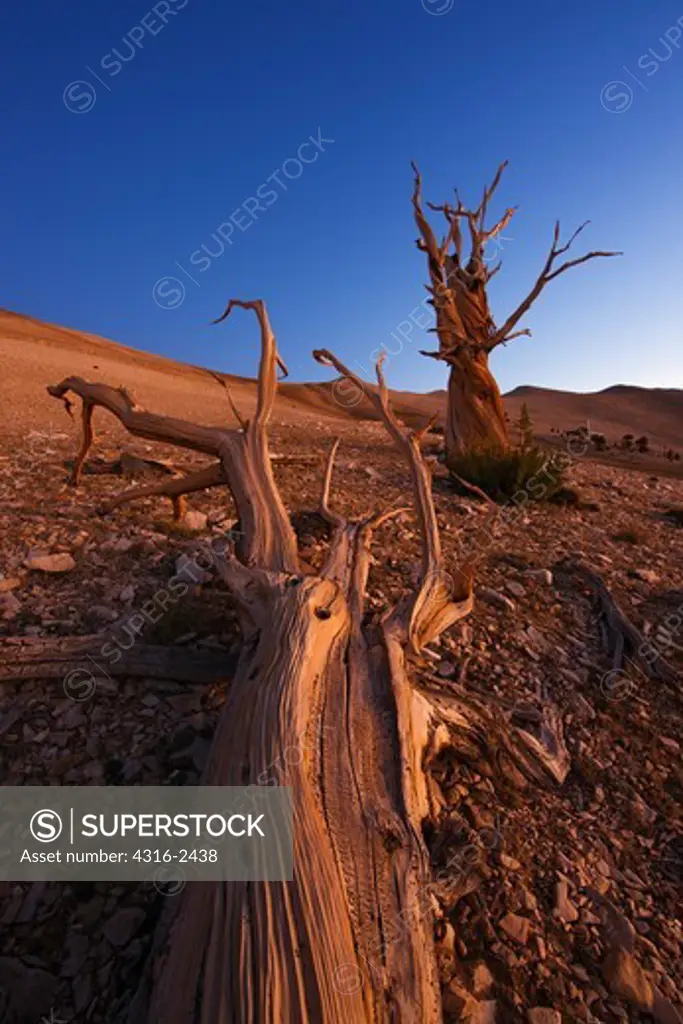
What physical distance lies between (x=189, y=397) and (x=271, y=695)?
19.5m

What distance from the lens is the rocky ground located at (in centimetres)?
175

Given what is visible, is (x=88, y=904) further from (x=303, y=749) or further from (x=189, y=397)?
(x=189, y=397)

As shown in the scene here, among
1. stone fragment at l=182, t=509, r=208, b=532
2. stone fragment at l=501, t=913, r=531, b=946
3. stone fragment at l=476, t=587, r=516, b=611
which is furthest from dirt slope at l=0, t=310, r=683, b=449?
stone fragment at l=501, t=913, r=531, b=946

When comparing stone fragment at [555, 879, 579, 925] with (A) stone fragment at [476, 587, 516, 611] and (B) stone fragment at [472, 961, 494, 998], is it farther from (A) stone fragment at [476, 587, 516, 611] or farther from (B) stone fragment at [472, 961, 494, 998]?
(A) stone fragment at [476, 587, 516, 611]

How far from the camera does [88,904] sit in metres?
1.90

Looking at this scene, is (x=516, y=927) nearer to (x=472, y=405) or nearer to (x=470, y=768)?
(x=470, y=768)

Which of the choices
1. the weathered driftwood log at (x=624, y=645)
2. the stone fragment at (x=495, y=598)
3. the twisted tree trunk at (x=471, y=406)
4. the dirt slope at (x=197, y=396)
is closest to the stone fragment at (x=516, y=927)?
the weathered driftwood log at (x=624, y=645)

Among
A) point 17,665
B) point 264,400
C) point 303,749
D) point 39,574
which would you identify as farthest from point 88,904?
point 264,400

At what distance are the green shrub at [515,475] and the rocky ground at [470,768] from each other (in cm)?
167

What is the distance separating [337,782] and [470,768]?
0.85 meters

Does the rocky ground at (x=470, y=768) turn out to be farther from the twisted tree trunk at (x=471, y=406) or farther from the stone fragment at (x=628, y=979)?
the twisted tree trunk at (x=471, y=406)

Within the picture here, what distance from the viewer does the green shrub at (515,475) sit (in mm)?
7211

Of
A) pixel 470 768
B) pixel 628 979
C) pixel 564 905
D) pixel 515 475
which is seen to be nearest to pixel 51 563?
pixel 470 768

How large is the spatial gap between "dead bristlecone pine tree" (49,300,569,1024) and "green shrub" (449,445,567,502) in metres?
4.00
